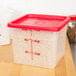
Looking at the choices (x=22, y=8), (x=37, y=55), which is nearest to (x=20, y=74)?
(x=37, y=55)

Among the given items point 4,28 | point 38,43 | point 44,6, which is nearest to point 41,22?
point 38,43

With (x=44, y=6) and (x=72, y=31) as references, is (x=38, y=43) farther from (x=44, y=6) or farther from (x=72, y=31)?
(x=44, y=6)

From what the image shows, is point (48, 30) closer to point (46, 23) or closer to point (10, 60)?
Answer: point (46, 23)

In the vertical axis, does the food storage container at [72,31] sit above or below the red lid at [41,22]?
below

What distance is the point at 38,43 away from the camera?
0.99 meters

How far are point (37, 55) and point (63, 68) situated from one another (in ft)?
0.49

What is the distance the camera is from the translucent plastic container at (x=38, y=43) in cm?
97

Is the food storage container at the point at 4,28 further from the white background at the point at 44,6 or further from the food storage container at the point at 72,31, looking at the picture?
the food storage container at the point at 72,31

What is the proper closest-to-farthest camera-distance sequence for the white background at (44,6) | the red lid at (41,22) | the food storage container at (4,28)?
the red lid at (41,22)
the food storage container at (4,28)
the white background at (44,6)

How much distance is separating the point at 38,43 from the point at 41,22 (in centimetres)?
15

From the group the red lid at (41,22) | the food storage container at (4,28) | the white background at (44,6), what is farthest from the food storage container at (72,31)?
the food storage container at (4,28)

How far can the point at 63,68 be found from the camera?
1016 mm

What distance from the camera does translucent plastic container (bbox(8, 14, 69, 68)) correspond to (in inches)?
38.1

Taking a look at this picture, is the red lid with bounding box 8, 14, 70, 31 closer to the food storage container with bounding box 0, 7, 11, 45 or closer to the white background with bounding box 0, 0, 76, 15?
the food storage container with bounding box 0, 7, 11, 45
